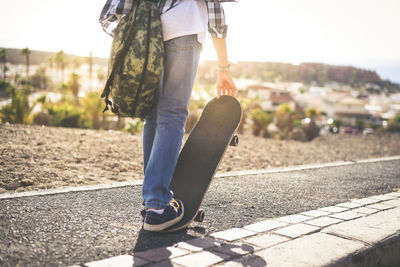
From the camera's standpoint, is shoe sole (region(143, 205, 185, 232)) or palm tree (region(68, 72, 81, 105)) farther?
palm tree (region(68, 72, 81, 105))

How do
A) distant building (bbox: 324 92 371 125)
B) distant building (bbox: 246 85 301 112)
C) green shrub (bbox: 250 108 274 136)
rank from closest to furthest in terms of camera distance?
green shrub (bbox: 250 108 274 136) < distant building (bbox: 246 85 301 112) < distant building (bbox: 324 92 371 125)

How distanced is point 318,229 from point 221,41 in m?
1.27

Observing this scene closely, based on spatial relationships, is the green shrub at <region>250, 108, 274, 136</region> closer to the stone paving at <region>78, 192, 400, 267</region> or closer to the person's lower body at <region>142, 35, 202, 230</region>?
the stone paving at <region>78, 192, 400, 267</region>

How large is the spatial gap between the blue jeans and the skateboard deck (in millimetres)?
266

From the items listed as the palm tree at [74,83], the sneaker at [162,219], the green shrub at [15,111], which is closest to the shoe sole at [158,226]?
the sneaker at [162,219]

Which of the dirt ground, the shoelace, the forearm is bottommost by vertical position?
the dirt ground

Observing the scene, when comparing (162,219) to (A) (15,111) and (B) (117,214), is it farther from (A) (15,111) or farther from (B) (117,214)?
(A) (15,111)

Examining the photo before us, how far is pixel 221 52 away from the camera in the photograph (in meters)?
2.68

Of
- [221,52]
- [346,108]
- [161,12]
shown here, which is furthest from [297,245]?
[346,108]

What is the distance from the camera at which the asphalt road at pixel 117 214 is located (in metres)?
1.94

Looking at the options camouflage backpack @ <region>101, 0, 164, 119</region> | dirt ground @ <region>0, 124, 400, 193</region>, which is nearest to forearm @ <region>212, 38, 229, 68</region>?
camouflage backpack @ <region>101, 0, 164, 119</region>

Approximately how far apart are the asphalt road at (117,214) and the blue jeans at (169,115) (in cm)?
26

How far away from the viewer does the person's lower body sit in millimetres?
2238

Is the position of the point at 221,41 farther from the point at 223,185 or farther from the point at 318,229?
the point at 223,185
